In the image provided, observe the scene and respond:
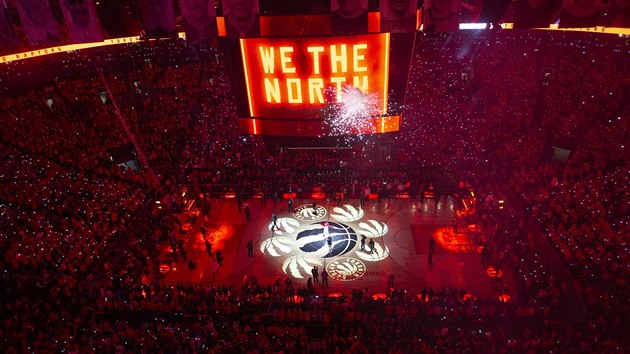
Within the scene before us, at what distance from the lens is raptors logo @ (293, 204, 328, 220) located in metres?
22.5

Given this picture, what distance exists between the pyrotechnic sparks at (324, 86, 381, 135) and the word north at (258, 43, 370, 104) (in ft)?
0.88

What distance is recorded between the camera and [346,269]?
18438 millimetres

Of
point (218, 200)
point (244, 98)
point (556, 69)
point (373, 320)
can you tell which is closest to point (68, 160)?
point (218, 200)

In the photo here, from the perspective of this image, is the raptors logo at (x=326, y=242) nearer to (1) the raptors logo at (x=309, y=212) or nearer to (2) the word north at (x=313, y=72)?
(1) the raptors logo at (x=309, y=212)

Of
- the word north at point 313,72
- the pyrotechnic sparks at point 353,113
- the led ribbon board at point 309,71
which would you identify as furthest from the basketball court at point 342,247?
the word north at point 313,72

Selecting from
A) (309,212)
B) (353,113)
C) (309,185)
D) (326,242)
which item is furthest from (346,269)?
(309,185)

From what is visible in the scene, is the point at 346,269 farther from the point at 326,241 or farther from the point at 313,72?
the point at 313,72

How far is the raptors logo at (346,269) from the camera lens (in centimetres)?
1802

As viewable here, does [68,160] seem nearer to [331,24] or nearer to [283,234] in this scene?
[283,234]

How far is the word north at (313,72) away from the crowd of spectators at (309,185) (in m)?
7.31

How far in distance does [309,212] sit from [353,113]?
7.85 meters

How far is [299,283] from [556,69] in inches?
850

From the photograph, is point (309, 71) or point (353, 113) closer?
point (309, 71)

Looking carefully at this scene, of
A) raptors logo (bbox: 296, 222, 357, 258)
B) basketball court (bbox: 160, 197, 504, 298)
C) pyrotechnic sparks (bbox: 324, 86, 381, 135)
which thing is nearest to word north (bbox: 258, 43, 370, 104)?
pyrotechnic sparks (bbox: 324, 86, 381, 135)
